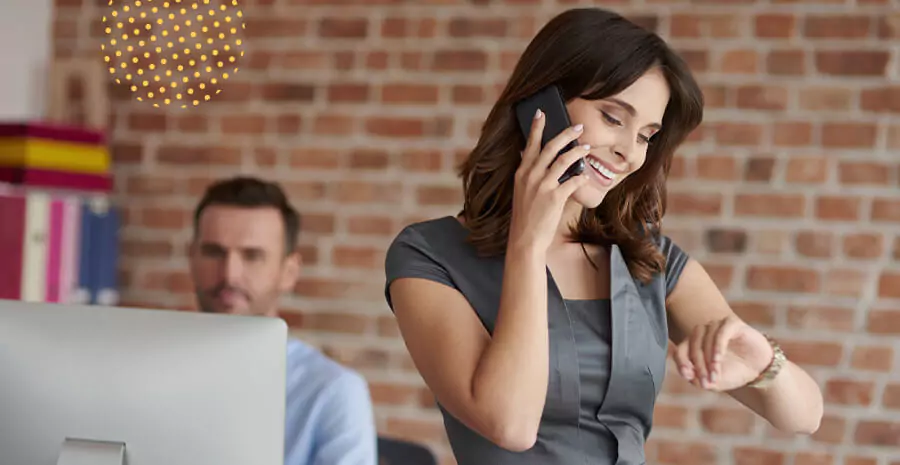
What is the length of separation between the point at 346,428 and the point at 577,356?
0.72 metres

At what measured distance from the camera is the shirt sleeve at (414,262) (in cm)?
152

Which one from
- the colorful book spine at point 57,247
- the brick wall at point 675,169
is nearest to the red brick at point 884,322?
the brick wall at point 675,169

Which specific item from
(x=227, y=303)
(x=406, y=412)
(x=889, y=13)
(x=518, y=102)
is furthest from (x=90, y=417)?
(x=889, y=13)

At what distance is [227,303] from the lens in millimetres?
2418

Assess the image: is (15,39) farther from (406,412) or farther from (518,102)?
(518,102)

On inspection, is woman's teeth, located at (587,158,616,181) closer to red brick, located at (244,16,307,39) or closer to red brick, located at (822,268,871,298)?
red brick, located at (822,268,871,298)

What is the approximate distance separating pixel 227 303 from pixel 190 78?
1150mm

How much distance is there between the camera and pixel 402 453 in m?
2.48

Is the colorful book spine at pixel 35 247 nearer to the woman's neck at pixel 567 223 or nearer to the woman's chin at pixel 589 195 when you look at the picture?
the woman's neck at pixel 567 223

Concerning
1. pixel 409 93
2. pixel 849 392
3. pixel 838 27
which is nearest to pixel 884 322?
pixel 849 392

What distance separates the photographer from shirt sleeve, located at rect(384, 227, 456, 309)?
4.99 ft

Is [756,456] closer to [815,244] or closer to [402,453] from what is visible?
[815,244]

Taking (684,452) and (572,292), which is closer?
(572,292)

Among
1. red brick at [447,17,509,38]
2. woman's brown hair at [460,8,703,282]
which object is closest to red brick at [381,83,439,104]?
red brick at [447,17,509,38]
